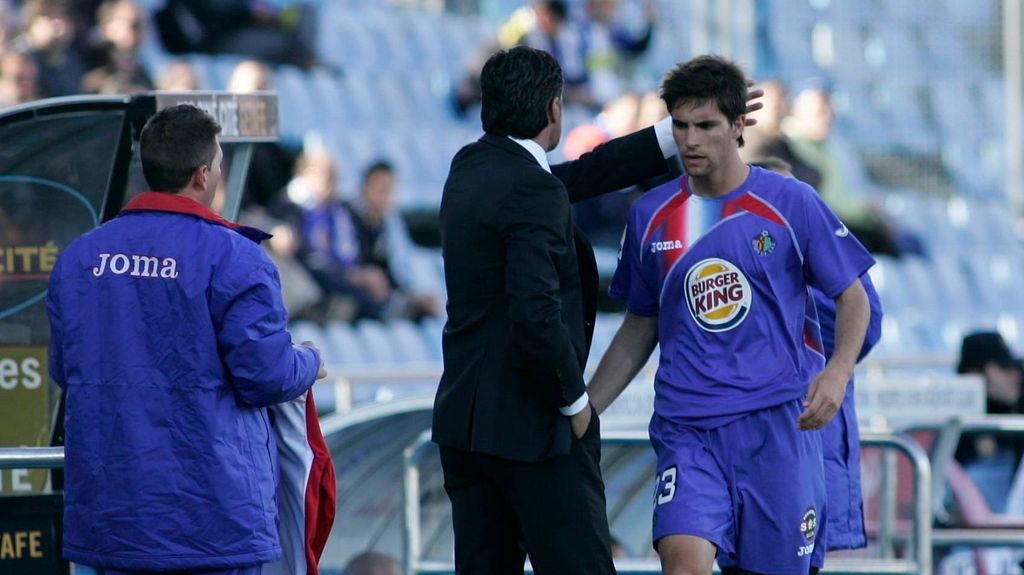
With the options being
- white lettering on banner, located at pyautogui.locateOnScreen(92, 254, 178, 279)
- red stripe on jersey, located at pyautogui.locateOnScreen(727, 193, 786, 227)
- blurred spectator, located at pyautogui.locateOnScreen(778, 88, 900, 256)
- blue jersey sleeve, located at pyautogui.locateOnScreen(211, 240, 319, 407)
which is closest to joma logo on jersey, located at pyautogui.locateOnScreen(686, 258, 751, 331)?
red stripe on jersey, located at pyautogui.locateOnScreen(727, 193, 786, 227)

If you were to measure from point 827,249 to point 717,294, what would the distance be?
0.98 ft

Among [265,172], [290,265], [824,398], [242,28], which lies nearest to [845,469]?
[824,398]

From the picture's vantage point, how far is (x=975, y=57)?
704 inches

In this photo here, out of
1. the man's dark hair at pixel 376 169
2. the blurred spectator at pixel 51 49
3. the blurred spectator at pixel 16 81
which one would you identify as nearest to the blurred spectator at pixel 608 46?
the man's dark hair at pixel 376 169

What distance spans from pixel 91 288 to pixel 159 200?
0.25 metres

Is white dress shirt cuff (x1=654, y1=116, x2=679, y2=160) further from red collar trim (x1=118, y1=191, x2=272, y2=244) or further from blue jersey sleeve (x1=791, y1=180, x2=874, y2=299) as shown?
red collar trim (x1=118, y1=191, x2=272, y2=244)

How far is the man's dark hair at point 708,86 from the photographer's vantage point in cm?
431

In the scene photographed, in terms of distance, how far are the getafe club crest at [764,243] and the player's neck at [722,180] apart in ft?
0.50

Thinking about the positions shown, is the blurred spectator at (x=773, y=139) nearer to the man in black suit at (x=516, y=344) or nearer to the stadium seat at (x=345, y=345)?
the stadium seat at (x=345, y=345)

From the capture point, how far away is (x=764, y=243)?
171 inches

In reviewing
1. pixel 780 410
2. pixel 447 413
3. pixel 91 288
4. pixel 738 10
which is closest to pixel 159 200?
pixel 91 288

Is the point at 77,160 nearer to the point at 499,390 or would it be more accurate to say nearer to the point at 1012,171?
the point at 499,390

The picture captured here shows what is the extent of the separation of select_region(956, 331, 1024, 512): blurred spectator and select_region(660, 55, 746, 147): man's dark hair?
3.87m

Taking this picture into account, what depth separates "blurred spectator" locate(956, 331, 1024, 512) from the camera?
776 centimetres
